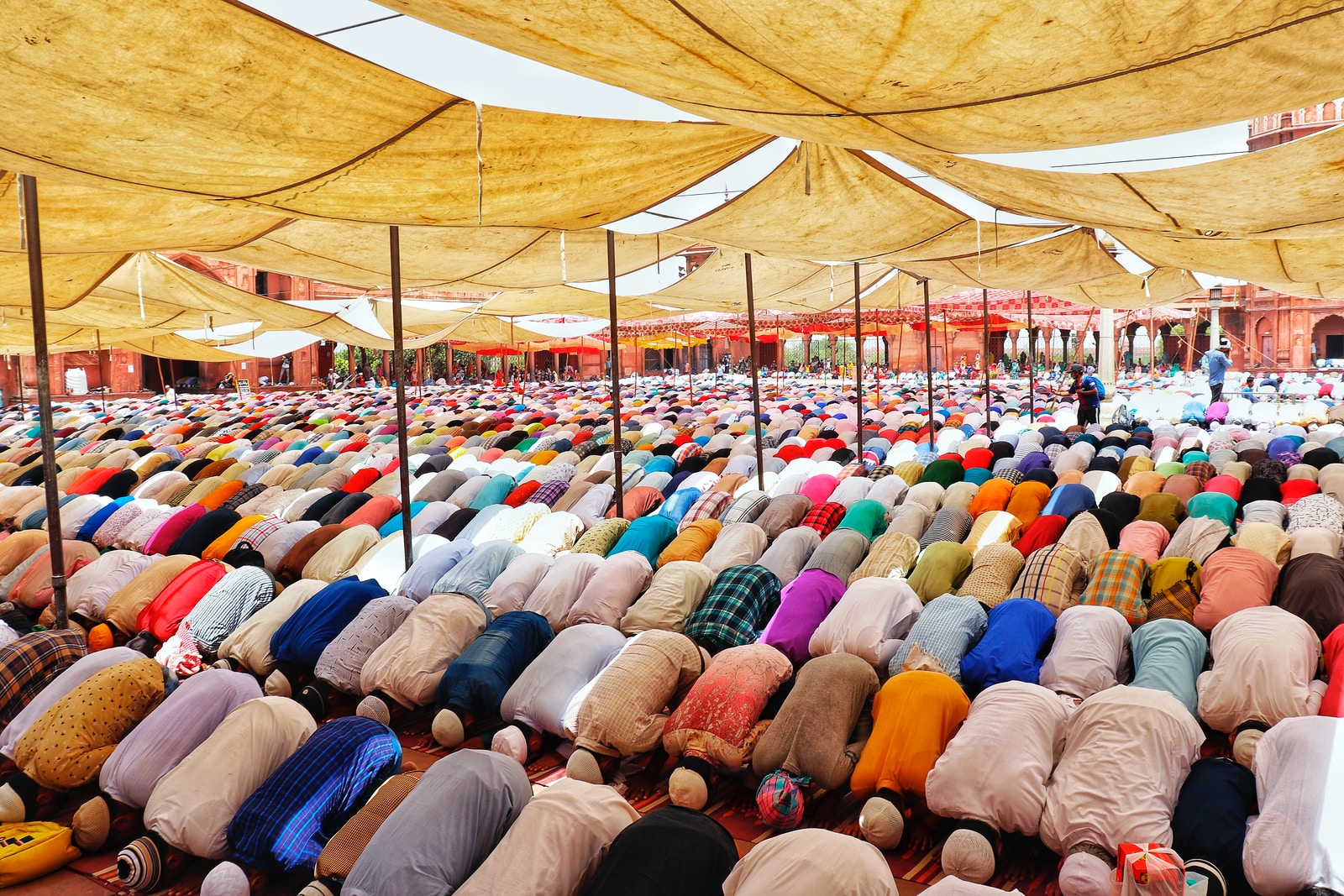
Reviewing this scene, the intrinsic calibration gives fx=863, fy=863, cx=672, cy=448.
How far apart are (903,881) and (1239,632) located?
1.78 meters

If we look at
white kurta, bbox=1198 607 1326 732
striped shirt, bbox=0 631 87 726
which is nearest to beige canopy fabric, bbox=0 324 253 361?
striped shirt, bbox=0 631 87 726

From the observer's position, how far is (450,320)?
1416cm

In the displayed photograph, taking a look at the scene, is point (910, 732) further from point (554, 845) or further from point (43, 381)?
point (43, 381)

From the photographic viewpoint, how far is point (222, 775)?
3.32 m

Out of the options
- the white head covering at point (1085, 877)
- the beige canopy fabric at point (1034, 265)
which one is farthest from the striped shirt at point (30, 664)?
the beige canopy fabric at point (1034, 265)

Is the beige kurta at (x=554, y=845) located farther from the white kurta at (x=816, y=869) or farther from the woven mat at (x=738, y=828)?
the woven mat at (x=738, y=828)

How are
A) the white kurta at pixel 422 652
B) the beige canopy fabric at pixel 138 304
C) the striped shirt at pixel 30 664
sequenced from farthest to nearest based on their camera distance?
the beige canopy fabric at pixel 138 304, the white kurta at pixel 422 652, the striped shirt at pixel 30 664

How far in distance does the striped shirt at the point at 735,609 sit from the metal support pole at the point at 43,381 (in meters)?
3.58

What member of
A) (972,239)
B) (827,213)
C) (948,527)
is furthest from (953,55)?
(972,239)

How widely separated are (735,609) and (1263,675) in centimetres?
235

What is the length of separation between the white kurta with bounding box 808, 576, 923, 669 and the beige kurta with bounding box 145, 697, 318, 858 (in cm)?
243

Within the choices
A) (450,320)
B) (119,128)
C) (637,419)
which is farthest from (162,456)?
(119,128)

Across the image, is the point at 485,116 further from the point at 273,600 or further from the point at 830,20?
the point at 273,600

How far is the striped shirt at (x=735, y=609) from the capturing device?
4547 mm
